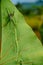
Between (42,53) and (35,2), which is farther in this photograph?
(35,2)

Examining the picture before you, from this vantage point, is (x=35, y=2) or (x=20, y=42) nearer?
(x=20, y=42)

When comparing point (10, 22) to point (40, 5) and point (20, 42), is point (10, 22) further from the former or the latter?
point (40, 5)

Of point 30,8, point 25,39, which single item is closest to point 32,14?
point 30,8

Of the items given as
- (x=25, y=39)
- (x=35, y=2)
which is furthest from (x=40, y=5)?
(x=25, y=39)

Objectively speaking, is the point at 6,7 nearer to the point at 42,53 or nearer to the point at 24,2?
the point at 42,53

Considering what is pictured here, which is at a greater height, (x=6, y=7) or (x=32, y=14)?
(x=32, y=14)

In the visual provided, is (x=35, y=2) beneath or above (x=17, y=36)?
above
